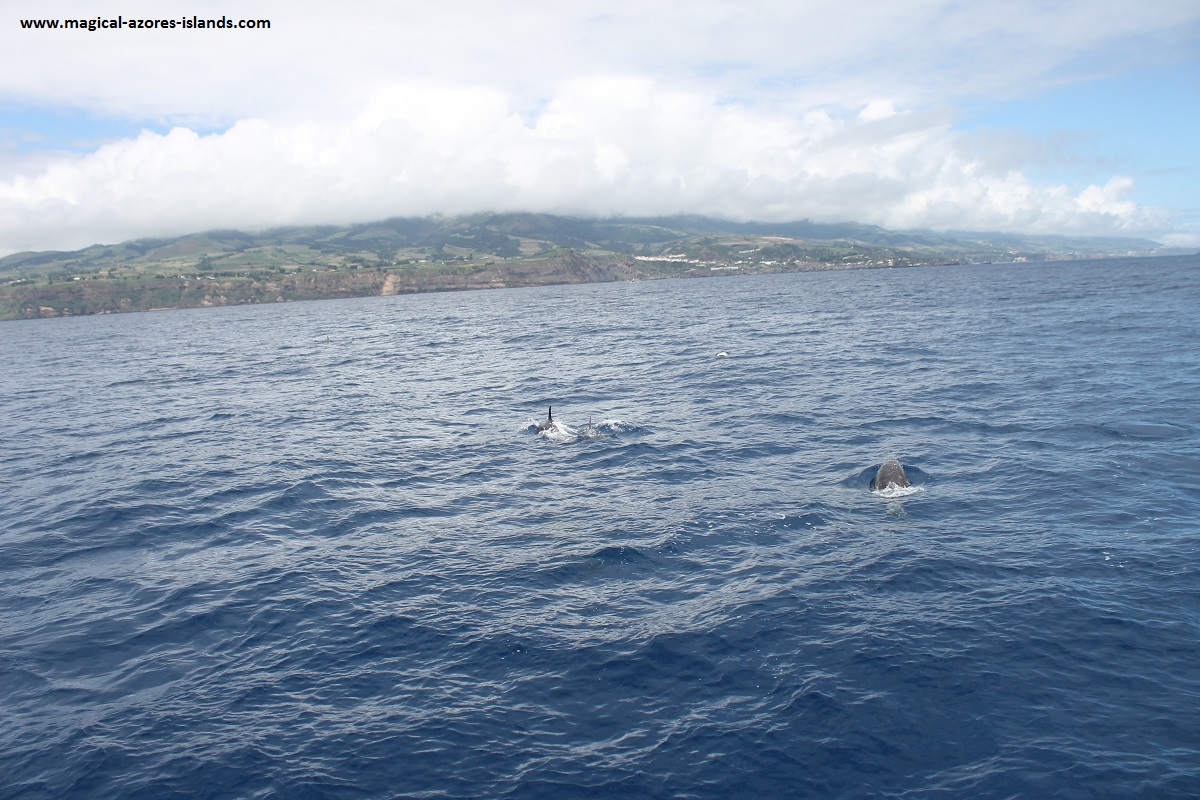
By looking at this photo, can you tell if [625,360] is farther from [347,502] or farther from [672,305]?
[672,305]

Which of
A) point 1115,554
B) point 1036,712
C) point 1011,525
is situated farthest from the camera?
point 1011,525

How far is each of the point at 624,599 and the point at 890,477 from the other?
650 inches

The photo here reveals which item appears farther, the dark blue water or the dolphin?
the dolphin

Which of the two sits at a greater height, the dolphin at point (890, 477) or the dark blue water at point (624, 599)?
the dolphin at point (890, 477)

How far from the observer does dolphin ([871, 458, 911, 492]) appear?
1271 inches

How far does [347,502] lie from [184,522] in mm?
7587

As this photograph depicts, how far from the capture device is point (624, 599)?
23.4m

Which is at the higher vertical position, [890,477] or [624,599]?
[890,477]

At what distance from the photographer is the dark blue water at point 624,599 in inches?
634

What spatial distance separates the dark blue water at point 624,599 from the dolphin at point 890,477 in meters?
1.03

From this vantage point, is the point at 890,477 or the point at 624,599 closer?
the point at 624,599

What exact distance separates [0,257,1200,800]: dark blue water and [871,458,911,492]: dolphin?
103 centimetres

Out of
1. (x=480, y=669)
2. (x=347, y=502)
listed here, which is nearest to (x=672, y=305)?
(x=347, y=502)

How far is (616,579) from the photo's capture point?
980 inches
